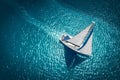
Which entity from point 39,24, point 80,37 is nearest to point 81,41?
point 80,37

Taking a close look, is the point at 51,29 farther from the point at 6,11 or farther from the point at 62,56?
the point at 6,11

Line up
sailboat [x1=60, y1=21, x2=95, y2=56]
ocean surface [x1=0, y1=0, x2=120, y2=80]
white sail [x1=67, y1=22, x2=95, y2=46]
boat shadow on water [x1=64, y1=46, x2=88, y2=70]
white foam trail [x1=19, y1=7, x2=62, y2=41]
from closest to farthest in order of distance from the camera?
ocean surface [x1=0, y1=0, x2=120, y2=80] → boat shadow on water [x1=64, y1=46, x2=88, y2=70] → sailboat [x1=60, y1=21, x2=95, y2=56] → white sail [x1=67, y1=22, x2=95, y2=46] → white foam trail [x1=19, y1=7, x2=62, y2=41]

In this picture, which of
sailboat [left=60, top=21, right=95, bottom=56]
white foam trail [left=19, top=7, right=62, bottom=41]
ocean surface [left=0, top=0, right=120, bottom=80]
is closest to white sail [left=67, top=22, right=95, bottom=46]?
sailboat [left=60, top=21, right=95, bottom=56]

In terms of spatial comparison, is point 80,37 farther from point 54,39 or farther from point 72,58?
point 54,39

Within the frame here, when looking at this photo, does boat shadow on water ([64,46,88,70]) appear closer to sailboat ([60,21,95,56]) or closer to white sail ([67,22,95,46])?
sailboat ([60,21,95,56])

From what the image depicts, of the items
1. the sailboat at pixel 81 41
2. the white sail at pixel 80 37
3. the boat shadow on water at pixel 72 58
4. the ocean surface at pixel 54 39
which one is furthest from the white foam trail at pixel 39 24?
the boat shadow on water at pixel 72 58

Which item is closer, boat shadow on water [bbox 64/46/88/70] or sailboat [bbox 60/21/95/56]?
boat shadow on water [bbox 64/46/88/70]

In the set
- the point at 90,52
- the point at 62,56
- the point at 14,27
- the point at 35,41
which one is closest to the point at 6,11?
the point at 14,27

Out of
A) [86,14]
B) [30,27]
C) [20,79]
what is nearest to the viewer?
[20,79]
